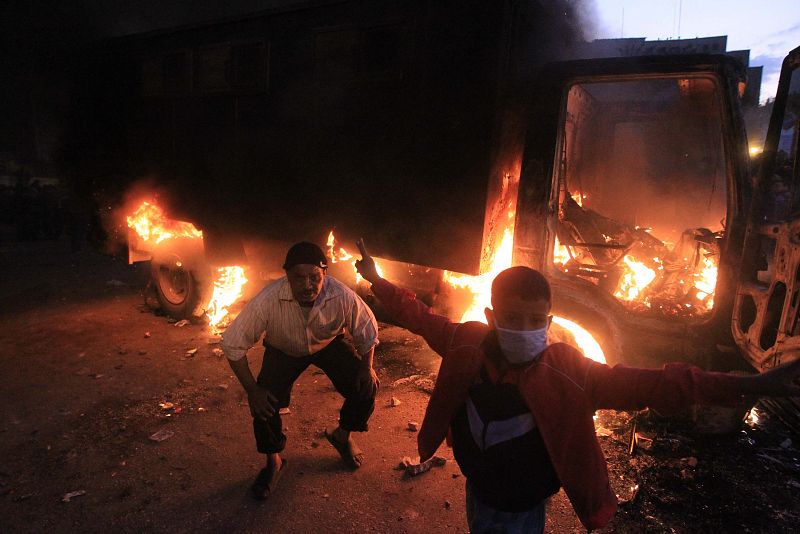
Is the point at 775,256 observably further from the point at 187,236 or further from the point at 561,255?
Answer: the point at 187,236

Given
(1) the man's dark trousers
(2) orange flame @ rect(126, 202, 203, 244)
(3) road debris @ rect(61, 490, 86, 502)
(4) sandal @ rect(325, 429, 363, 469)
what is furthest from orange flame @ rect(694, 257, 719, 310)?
(2) orange flame @ rect(126, 202, 203, 244)

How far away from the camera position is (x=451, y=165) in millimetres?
4199

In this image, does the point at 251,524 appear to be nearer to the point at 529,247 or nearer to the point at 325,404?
the point at 325,404

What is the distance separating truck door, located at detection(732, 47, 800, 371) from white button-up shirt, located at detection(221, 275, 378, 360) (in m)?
2.55

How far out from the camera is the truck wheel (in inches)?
256

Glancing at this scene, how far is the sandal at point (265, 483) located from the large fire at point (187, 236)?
3.57 metres

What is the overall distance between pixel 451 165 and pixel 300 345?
2.17 m

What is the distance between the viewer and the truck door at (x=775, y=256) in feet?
8.63

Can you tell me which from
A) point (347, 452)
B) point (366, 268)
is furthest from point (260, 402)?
point (366, 268)

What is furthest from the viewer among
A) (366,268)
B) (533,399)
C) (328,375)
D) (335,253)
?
(335,253)

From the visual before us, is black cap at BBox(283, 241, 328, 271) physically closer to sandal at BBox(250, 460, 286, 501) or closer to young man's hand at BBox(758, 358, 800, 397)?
sandal at BBox(250, 460, 286, 501)

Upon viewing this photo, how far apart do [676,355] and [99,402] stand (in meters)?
5.19

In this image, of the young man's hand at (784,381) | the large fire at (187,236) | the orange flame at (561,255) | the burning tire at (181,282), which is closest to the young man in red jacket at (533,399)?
the young man's hand at (784,381)

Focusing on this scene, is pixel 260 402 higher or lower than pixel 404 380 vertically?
higher
